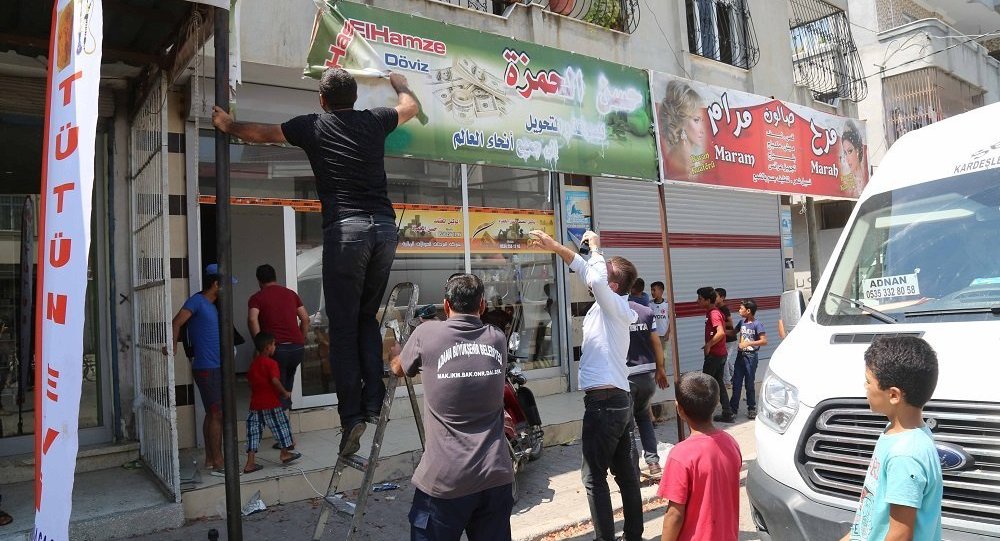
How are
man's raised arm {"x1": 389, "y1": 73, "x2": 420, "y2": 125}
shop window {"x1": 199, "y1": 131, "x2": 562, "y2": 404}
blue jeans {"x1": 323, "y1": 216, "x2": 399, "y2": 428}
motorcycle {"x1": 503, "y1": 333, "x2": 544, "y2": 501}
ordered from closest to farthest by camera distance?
blue jeans {"x1": 323, "y1": 216, "x2": 399, "y2": 428}
man's raised arm {"x1": 389, "y1": 73, "x2": 420, "y2": 125}
motorcycle {"x1": 503, "y1": 333, "x2": 544, "y2": 501}
shop window {"x1": 199, "y1": 131, "x2": 562, "y2": 404}

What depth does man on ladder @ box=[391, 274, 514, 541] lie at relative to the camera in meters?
3.01

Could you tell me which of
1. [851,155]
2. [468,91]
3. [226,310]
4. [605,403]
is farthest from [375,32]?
[851,155]

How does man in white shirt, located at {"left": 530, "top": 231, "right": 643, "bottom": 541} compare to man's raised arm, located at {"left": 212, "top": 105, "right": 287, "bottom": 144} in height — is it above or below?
below

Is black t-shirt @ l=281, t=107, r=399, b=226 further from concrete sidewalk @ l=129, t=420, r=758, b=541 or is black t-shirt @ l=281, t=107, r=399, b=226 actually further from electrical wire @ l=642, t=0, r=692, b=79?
electrical wire @ l=642, t=0, r=692, b=79

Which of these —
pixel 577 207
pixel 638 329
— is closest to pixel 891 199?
pixel 638 329

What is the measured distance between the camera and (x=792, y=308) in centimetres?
445

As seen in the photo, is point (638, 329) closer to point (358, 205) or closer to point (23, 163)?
point (358, 205)

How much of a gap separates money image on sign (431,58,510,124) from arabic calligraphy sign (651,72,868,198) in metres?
2.13

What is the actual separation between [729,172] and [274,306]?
230 inches

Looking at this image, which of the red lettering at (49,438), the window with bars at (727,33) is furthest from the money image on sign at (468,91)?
the window with bars at (727,33)

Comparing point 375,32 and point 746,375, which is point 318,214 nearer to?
point 375,32

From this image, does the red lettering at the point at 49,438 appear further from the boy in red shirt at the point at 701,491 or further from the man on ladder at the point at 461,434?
the boy in red shirt at the point at 701,491

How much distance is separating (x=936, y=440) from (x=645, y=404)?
323 cm

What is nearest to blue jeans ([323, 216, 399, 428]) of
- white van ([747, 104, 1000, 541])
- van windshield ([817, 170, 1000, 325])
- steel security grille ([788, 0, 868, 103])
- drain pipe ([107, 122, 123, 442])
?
white van ([747, 104, 1000, 541])
